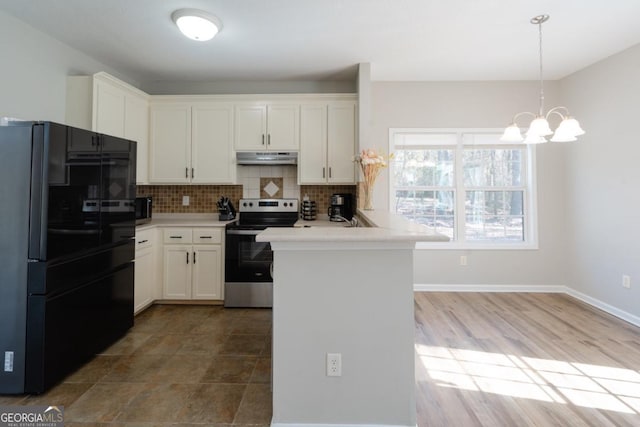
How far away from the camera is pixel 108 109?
113 inches

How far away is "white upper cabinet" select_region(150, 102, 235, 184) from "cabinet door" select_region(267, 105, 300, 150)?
1.51 feet

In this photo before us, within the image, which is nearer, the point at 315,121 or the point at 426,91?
the point at 315,121

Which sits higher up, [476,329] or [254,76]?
[254,76]

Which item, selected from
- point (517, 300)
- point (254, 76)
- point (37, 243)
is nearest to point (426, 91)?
point (254, 76)

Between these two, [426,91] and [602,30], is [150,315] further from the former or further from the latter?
[602,30]

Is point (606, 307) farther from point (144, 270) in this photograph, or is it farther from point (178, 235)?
point (144, 270)

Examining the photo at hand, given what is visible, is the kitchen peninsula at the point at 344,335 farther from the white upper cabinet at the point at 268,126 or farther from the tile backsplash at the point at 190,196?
the tile backsplash at the point at 190,196

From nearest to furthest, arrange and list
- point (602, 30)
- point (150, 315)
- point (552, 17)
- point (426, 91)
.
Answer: point (552, 17) → point (602, 30) → point (150, 315) → point (426, 91)

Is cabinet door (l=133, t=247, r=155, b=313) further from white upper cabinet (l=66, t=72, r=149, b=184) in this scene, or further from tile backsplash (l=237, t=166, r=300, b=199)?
tile backsplash (l=237, t=166, r=300, b=199)

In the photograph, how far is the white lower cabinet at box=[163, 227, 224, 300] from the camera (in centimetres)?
326

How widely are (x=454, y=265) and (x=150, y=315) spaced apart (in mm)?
3452

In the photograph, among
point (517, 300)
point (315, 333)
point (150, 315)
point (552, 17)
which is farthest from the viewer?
point (517, 300)

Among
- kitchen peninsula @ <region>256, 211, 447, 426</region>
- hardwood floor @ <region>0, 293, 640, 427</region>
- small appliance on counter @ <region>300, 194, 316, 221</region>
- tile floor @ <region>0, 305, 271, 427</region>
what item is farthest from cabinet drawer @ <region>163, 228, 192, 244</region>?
kitchen peninsula @ <region>256, 211, 447, 426</region>

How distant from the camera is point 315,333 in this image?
1484 mm
